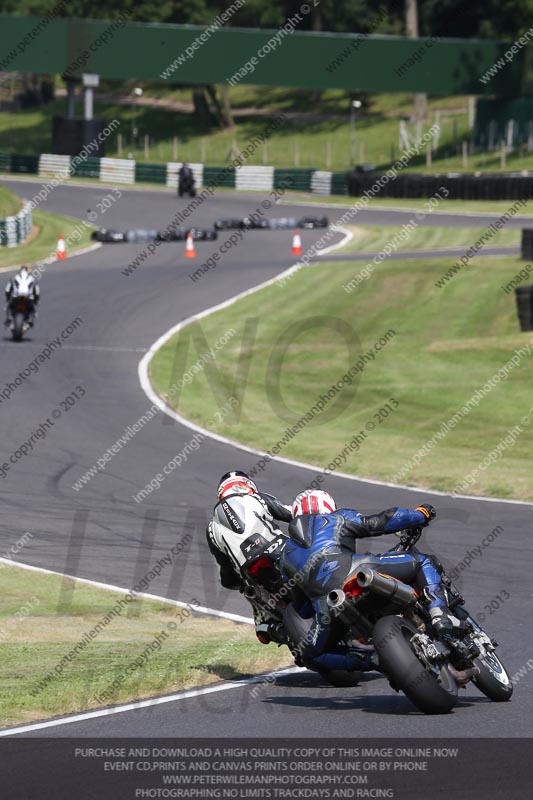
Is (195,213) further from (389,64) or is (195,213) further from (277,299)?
(389,64)

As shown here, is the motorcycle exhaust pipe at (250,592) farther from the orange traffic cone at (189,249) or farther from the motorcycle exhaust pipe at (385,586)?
the orange traffic cone at (189,249)

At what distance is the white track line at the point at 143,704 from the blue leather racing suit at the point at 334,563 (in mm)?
664

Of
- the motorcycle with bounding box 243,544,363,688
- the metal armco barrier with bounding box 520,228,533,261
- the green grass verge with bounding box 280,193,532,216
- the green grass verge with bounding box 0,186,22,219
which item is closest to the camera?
the motorcycle with bounding box 243,544,363,688

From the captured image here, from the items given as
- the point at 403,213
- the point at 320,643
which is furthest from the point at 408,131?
the point at 320,643

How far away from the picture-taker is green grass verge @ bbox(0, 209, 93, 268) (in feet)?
128

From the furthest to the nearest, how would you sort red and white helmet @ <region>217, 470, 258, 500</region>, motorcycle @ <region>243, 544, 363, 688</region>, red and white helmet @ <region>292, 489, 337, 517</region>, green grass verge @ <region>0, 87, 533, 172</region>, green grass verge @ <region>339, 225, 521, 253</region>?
green grass verge @ <region>0, 87, 533, 172</region>
green grass verge @ <region>339, 225, 521, 253</region>
red and white helmet @ <region>217, 470, 258, 500</region>
motorcycle @ <region>243, 544, 363, 688</region>
red and white helmet @ <region>292, 489, 337, 517</region>

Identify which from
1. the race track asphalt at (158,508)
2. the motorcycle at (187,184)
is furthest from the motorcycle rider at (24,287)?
the motorcycle at (187,184)

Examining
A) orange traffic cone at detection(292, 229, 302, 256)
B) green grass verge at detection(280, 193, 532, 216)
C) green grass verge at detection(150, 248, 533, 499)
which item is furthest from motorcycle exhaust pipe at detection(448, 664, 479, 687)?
green grass verge at detection(280, 193, 532, 216)

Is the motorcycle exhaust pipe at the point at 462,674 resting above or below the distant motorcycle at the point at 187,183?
above

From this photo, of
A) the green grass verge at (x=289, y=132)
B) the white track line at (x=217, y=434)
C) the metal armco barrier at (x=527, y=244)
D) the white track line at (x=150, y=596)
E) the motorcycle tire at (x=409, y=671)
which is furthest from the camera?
the green grass verge at (x=289, y=132)

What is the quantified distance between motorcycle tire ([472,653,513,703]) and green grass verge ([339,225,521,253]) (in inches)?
1290

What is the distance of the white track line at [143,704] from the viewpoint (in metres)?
8.04

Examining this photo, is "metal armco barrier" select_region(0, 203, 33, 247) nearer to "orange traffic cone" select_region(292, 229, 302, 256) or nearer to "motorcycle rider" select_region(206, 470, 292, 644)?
"orange traffic cone" select_region(292, 229, 302, 256)

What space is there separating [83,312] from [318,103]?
5897 cm
